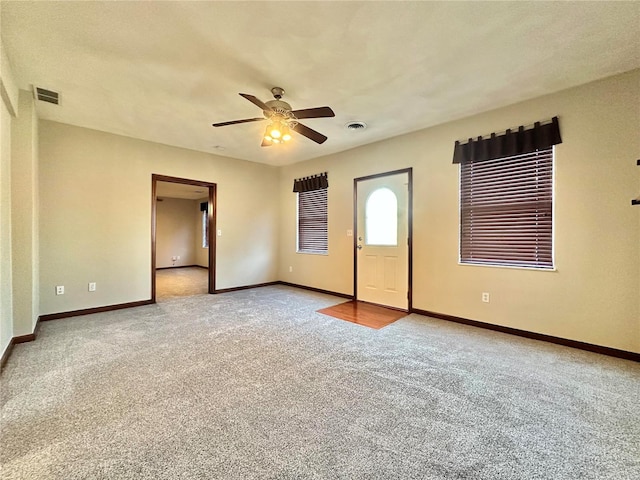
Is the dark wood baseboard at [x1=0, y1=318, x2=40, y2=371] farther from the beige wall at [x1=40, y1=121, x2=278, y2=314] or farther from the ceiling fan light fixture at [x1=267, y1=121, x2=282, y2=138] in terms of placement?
the ceiling fan light fixture at [x1=267, y1=121, x2=282, y2=138]

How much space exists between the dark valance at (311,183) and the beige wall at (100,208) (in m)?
1.43

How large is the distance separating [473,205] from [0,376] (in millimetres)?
4912

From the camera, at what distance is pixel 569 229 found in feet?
9.59

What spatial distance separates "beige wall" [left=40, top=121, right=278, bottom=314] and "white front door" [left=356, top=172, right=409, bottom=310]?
270 cm

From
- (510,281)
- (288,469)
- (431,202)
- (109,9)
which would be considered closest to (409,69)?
(431,202)

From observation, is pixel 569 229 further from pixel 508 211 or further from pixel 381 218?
pixel 381 218

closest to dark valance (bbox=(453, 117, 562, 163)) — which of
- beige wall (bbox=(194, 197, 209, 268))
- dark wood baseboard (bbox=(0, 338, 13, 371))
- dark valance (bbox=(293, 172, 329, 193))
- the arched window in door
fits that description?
the arched window in door

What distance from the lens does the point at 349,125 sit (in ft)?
12.6

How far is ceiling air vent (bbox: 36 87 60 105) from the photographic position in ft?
9.76

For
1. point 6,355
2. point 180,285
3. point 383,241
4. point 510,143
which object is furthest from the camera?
point 180,285

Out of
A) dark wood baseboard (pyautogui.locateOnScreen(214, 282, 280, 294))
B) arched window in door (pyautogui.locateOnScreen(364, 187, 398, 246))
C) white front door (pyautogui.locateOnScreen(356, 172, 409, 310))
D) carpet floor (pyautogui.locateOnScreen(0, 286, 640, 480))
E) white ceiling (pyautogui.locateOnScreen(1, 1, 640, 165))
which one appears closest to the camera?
carpet floor (pyautogui.locateOnScreen(0, 286, 640, 480))

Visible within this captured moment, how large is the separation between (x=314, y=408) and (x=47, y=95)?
4119 mm

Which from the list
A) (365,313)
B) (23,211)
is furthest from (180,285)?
(365,313)

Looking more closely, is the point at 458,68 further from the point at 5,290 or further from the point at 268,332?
the point at 5,290
